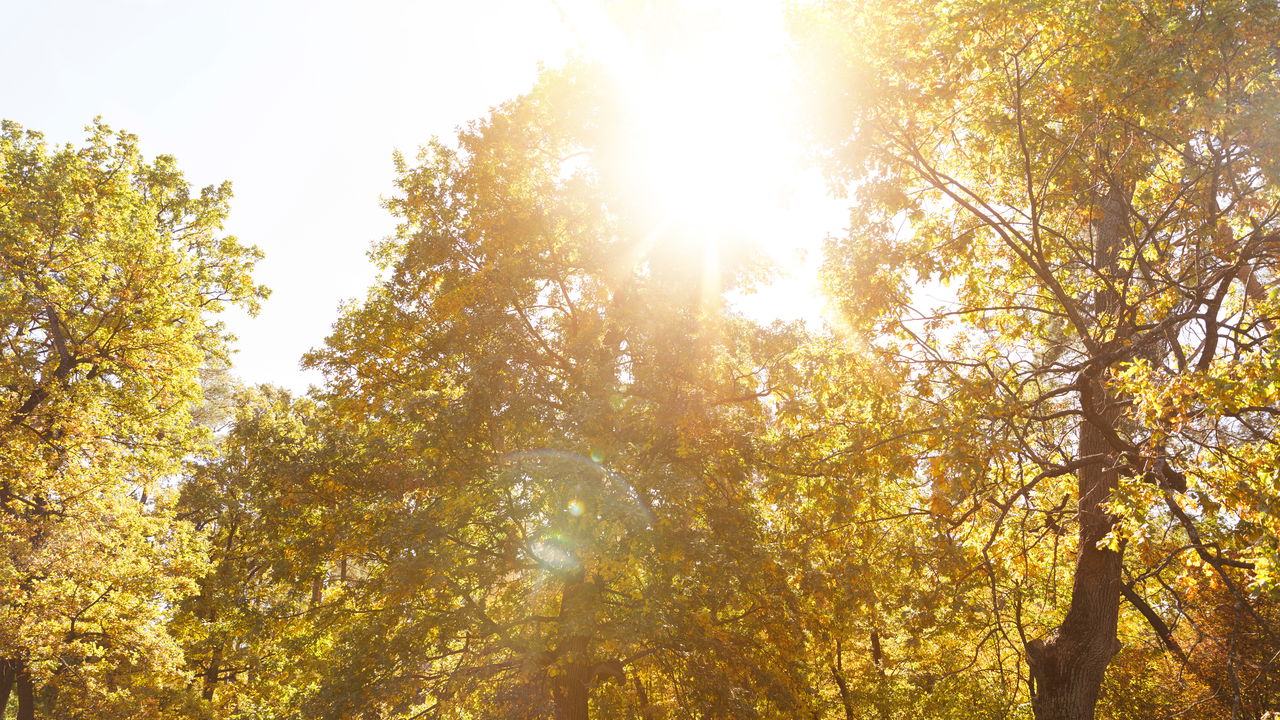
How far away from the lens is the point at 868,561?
974 cm

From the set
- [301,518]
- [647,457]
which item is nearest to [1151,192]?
[647,457]

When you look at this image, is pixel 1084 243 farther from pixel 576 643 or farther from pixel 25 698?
pixel 25 698

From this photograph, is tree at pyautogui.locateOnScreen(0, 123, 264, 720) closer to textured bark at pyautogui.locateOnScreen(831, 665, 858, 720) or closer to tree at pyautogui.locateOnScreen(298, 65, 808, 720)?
tree at pyautogui.locateOnScreen(298, 65, 808, 720)

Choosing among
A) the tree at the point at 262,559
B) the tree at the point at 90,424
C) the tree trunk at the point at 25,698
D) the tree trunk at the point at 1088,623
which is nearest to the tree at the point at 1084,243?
the tree trunk at the point at 1088,623

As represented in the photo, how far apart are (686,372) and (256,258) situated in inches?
544

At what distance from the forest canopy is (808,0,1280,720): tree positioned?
0.20 ft

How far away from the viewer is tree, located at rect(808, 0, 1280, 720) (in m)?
6.83

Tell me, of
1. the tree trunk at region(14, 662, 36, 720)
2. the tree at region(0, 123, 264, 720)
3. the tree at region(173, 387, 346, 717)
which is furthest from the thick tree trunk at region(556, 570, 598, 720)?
the tree trunk at region(14, 662, 36, 720)

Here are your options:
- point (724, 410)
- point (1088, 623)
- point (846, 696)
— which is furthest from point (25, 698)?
point (1088, 623)

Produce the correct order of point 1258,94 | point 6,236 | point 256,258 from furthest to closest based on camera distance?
1. point 256,258
2. point 6,236
3. point 1258,94

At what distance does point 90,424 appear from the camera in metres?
14.8

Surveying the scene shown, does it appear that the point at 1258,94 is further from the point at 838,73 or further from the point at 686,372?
the point at 686,372

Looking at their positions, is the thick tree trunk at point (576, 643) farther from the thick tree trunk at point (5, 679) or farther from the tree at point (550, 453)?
the thick tree trunk at point (5, 679)

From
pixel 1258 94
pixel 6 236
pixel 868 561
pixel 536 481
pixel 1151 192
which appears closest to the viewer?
pixel 1258 94
